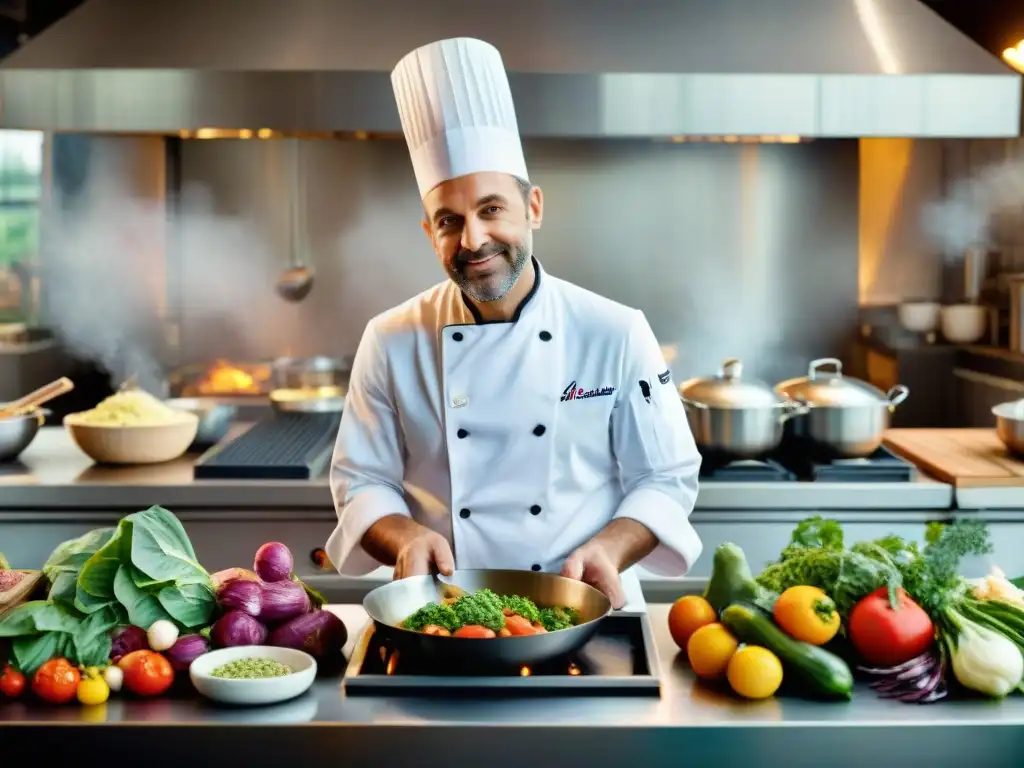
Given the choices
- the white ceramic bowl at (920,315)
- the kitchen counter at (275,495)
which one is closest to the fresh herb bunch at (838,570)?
the kitchen counter at (275,495)

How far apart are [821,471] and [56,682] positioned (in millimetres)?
2282

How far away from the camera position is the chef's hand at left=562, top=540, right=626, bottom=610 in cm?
192

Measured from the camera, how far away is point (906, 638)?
170 cm

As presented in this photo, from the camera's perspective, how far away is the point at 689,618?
184cm

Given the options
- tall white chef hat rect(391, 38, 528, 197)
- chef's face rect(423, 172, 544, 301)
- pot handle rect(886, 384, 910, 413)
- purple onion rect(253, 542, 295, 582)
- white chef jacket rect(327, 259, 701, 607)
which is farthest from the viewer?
pot handle rect(886, 384, 910, 413)

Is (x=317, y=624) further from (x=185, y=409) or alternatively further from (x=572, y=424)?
(x=185, y=409)

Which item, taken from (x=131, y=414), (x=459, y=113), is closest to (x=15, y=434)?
(x=131, y=414)

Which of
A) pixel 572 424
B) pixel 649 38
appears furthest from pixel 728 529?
pixel 649 38

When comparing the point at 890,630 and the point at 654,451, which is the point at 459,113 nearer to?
the point at 654,451

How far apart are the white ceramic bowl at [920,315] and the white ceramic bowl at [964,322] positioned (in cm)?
3

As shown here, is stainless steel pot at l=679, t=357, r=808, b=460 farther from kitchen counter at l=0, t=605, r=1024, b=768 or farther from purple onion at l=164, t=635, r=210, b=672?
purple onion at l=164, t=635, r=210, b=672

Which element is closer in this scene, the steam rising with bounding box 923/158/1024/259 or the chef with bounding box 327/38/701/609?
the chef with bounding box 327/38/701/609

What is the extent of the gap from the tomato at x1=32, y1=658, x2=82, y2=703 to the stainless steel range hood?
2.03m

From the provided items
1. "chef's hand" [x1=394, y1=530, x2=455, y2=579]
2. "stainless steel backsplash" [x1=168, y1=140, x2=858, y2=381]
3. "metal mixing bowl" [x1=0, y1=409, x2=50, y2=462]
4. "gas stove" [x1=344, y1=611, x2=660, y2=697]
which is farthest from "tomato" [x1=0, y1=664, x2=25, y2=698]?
"stainless steel backsplash" [x1=168, y1=140, x2=858, y2=381]
